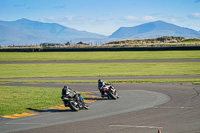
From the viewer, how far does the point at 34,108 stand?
2258 cm

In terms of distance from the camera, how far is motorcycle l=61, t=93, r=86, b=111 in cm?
2116

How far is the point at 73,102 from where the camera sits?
21328 mm

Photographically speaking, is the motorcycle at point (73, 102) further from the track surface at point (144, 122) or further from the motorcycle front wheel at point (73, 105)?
the track surface at point (144, 122)

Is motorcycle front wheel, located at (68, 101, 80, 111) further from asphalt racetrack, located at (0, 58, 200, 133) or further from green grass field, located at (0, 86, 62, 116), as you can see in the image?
green grass field, located at (0, 86, 62, 116)

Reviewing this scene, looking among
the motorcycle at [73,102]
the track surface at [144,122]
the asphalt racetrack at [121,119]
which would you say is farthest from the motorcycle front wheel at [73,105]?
the track surface at [144,122]

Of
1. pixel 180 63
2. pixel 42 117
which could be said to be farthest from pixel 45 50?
pixel 42 117

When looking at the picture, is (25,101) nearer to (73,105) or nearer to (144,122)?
(73,105)

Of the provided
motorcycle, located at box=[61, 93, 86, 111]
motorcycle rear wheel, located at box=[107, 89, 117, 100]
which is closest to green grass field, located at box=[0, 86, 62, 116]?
motorcycle, located at box=[61, 93, 86, 111]

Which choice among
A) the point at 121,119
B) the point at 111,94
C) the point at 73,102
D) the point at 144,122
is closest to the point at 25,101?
the point at 73,102

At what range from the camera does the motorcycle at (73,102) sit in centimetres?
2116

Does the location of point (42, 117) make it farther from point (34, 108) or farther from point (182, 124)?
point (182, 124)

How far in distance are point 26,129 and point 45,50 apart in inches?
3678

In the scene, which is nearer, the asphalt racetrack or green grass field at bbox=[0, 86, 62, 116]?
the asphalt racetrack

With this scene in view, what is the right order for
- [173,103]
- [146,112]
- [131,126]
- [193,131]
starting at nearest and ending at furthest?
1. [193,131]
2. [131,126]
3. [146,112]
4. [173,103]
